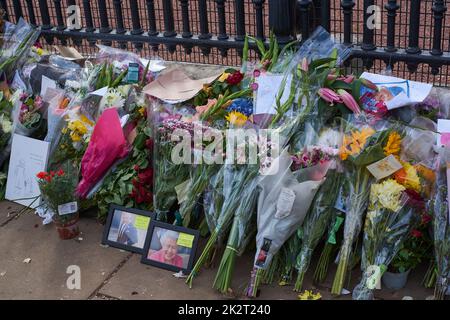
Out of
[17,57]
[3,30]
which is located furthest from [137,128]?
[3,30]

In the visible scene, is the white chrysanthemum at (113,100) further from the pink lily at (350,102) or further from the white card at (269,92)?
the pink lily at (350,102)

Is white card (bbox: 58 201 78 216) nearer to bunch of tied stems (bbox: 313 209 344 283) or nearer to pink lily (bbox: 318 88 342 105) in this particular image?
bunch of tied stems (bbox: 313 209 344 283)

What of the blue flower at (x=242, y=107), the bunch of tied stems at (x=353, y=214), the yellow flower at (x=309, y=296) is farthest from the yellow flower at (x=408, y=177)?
the blue flower at (x=242, y=107)

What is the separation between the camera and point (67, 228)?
12.1 ft

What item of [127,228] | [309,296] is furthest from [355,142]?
[127,228]

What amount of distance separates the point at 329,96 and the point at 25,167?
6.54 feet

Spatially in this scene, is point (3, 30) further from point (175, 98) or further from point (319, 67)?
point (319, 67)

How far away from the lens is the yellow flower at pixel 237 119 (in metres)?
Result: 3.31

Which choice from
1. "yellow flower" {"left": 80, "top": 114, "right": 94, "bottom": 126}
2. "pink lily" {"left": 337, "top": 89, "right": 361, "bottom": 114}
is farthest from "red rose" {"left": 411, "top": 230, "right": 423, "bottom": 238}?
"yellow flower" {"left": 80, "top": 114, "right": 94, "bottom": 126}

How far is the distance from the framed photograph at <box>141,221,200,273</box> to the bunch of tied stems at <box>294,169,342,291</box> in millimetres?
558

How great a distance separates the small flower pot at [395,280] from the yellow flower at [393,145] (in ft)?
1.88

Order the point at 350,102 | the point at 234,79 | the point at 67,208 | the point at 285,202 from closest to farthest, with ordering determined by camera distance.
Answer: the point at 285,202
the point at 350,102
the point at 67,208
the point at 234,79

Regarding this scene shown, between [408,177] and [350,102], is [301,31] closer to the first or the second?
[350,102]

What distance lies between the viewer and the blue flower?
3.53 m
